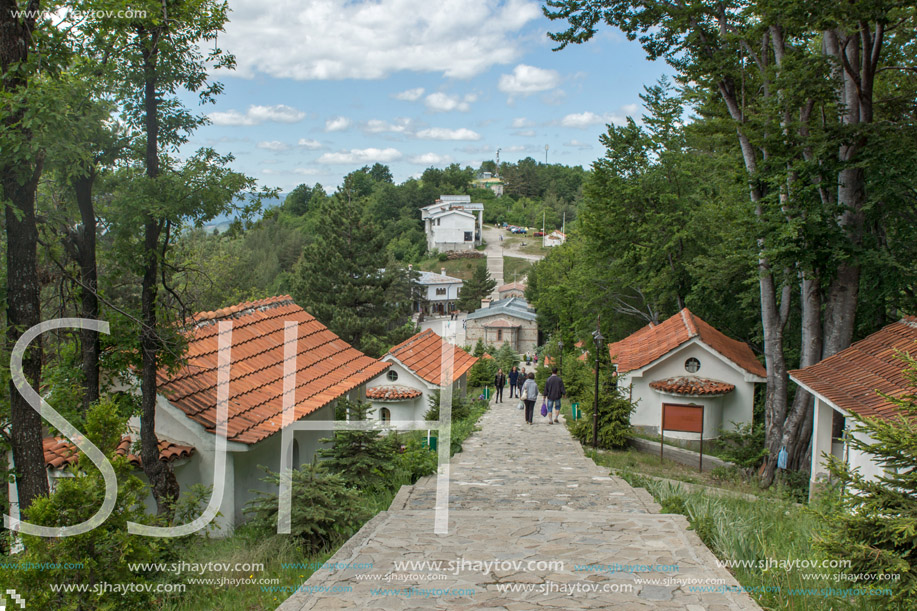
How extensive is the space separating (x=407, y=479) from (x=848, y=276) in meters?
9.58

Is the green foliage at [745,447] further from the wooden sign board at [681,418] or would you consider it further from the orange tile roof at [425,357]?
the orange tile roof at [425,357]

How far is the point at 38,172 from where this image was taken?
6906 mm

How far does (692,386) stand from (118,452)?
50.7 feet

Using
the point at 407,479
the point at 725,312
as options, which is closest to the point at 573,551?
the point at 407,479

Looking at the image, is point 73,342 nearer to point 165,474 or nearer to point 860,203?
point 165,474

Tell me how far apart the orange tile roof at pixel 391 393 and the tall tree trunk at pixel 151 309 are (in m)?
13.6

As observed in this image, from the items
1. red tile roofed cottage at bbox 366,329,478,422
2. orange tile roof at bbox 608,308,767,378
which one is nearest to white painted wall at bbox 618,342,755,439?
orange tile roof at bbox 608,308,767,378

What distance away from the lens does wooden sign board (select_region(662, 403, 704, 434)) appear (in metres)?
14.9

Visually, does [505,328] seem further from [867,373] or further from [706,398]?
[867,373]

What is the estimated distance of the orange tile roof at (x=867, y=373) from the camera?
9273 millimetres

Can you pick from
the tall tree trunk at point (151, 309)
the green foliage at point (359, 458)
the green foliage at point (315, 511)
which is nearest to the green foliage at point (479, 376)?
the green foliage at point (359, 458)

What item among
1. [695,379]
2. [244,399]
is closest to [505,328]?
[695,379]

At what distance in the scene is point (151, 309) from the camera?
859 centimetres

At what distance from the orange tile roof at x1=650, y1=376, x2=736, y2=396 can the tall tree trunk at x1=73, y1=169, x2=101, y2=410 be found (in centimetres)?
1562
